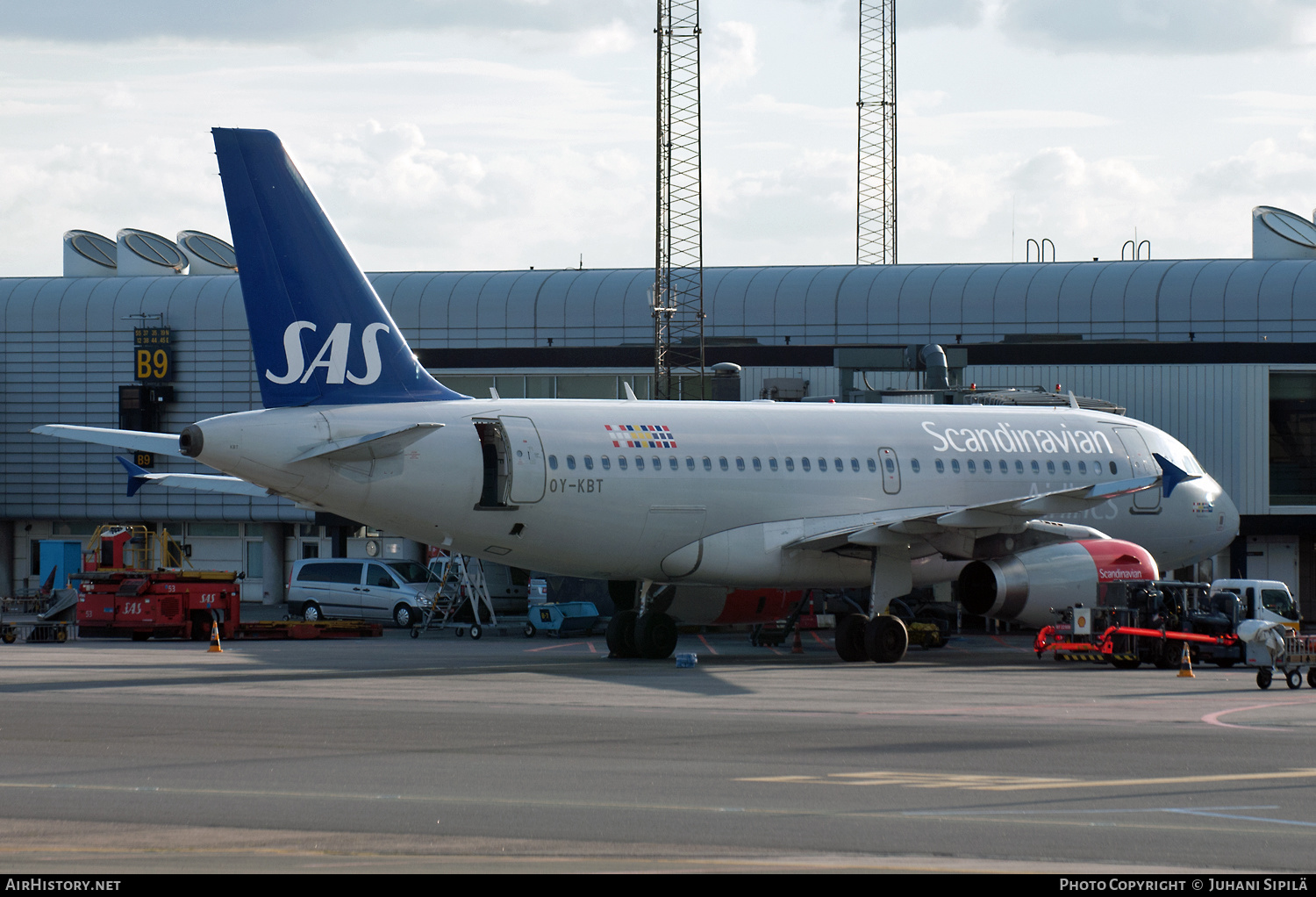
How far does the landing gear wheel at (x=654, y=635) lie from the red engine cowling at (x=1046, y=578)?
5.60 metres

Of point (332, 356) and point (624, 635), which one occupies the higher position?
point (332, 356)

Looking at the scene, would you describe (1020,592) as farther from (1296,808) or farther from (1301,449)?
(1301,449)

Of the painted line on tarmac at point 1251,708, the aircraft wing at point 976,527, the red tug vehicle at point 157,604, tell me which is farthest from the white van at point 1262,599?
the red tug vehicle at point 157,604

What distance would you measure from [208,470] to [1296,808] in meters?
50.4

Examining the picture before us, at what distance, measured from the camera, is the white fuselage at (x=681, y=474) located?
24.3m

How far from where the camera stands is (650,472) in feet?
87.5

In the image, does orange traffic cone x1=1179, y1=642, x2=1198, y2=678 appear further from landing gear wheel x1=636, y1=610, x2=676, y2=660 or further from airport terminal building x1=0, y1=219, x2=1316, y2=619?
airport terminal building x1=0, y1=219, x2=1316, y2=619

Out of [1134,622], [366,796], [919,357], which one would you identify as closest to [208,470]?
[919,357]

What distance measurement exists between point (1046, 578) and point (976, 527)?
6.63ft

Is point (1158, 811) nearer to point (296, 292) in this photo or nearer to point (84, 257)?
point (296, 292)

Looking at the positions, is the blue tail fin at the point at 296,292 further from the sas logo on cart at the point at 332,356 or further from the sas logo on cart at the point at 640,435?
the sas logo on cart at the point at 640,435

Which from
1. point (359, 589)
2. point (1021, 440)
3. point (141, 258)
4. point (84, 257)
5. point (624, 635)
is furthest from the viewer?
point (84, 257)

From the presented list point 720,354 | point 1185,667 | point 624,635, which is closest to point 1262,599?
point 1185,667

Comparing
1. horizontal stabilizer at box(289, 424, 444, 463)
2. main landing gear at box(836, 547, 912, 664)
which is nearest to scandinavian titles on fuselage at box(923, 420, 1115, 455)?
main landing gear at box(836, 547, 912, 664)
